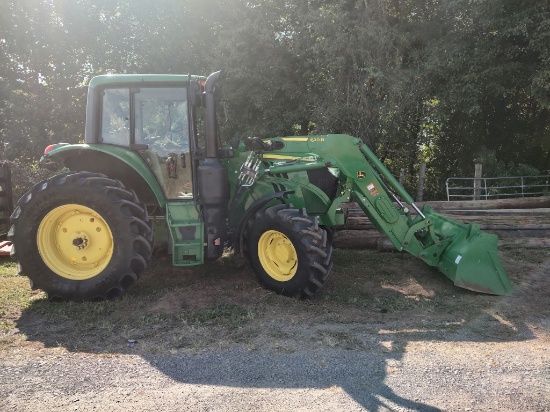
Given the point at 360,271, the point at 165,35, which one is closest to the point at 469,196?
the point at 360,271

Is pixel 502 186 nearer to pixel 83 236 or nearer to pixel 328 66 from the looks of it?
pixel 328 66

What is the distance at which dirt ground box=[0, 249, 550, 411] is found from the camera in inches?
131

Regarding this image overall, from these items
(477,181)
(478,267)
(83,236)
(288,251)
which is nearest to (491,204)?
(477,181)

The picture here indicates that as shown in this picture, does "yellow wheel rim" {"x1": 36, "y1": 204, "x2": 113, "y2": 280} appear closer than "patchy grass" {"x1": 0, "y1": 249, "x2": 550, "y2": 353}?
No

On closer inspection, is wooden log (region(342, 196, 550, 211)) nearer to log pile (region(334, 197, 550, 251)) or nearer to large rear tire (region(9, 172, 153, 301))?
log pile (region(334, 197, 550, 251))

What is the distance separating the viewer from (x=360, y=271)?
22.1ft

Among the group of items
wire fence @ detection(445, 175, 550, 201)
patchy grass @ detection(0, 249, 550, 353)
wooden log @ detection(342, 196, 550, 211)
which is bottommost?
patchy grass @ detection(0, 249, 550, 353)

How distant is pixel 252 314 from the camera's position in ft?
16.1

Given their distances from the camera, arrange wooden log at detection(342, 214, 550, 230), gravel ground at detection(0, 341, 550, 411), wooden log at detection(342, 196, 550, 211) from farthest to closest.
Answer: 1. wooden log at detection(342, 196, 550, 211)
2. wooden log at detection(342, 214, 550, 230)
3. gravel ground at detection(0, 341, 550, 411)

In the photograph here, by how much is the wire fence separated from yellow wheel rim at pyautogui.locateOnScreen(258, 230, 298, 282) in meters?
8.97

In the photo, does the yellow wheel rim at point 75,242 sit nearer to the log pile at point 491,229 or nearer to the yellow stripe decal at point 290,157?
the yellow stripe decal at point 290,157

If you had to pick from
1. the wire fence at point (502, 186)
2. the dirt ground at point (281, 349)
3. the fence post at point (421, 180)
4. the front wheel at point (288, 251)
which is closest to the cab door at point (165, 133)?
the front wheel at point (288, 251)

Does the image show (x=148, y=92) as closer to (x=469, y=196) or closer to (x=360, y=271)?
(x=360, y=271)


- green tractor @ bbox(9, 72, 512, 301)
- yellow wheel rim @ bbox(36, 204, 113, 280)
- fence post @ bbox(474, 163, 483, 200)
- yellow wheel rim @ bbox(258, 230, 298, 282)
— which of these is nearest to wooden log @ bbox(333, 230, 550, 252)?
green tractor @ bbox(9, 72, 512, 301)
